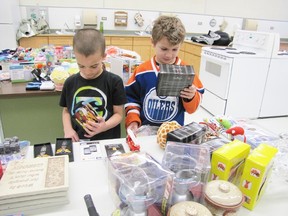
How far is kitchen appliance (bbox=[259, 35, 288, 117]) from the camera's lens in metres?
3.12

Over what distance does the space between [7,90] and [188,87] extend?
4.21 ft

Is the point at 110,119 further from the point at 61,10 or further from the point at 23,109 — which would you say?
the point at 61,10

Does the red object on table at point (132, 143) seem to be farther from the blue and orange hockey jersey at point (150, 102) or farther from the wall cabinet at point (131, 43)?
the wall cabinet at point (131, 43)

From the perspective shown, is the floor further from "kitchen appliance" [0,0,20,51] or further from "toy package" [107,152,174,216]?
"kitchen appliance" [0,0,20,51]

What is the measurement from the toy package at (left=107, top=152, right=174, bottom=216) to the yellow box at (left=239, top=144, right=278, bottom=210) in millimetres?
249

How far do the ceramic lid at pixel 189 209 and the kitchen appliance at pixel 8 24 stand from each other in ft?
13.4

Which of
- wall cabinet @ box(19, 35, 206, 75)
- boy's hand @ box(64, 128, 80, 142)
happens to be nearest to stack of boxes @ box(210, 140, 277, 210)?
boy's hand @ box(64, 128, 80, 142)

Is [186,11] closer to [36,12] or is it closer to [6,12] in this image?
[36,12]

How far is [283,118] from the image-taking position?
344cm

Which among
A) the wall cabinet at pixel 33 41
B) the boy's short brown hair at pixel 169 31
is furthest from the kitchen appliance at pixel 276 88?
the wall cabinet at pixel 33 41

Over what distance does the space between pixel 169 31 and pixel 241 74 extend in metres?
2.05

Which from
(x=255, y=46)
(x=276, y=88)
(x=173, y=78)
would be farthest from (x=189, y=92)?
(x=276, y=88)

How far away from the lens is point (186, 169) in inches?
29.7

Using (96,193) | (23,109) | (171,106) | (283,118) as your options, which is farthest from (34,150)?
(283,118)
